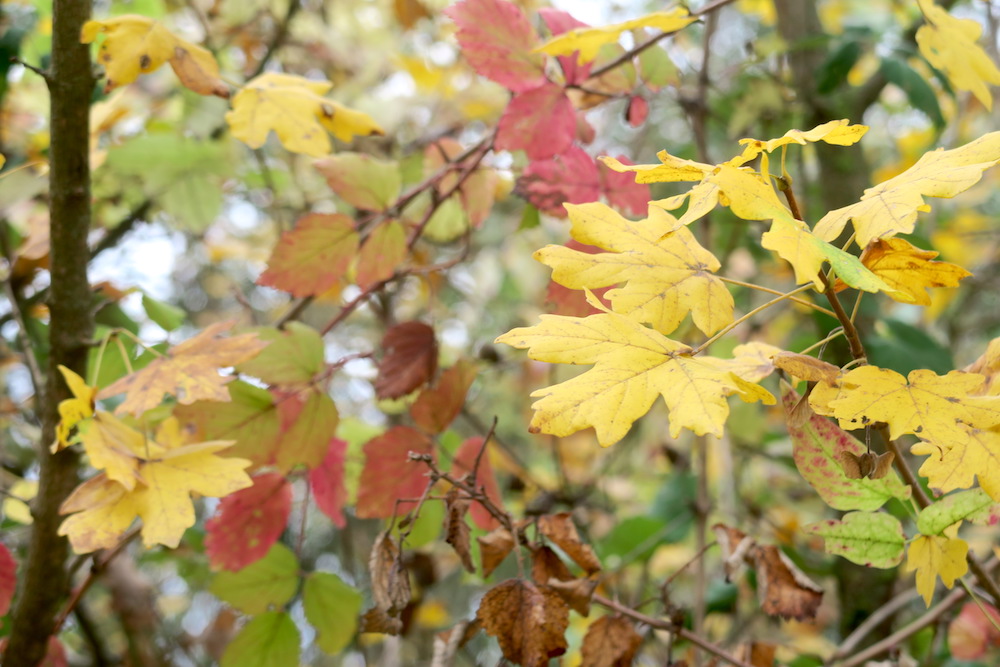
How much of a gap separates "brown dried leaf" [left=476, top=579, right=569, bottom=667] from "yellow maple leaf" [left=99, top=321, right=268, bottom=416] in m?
0.29

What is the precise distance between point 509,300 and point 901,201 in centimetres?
204

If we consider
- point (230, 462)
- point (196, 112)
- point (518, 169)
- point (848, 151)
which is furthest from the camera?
point (196, 112)

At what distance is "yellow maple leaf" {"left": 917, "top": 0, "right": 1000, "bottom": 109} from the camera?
30.2 inches

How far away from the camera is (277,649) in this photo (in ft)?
2.72

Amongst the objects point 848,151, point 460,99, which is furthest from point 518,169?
point 460,99

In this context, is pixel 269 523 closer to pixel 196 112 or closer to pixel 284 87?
pixel 284 87

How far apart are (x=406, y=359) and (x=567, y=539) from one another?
0.97ft

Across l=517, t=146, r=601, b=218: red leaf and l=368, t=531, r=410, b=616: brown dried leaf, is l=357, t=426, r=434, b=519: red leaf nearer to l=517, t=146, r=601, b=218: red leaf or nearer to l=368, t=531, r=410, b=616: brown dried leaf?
l=368, t=531, r=410, b=616: brown dried leaf

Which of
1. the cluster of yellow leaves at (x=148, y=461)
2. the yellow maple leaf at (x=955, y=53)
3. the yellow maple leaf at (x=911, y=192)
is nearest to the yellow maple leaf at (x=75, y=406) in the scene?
the cluster of yellow leaves at (x=148, y=461)

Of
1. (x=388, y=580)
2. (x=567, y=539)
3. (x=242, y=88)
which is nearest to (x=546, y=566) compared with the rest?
(x=567, y=539)

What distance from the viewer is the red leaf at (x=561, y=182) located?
0.79 meters

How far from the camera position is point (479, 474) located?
0.82 meters

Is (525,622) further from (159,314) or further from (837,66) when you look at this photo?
(837,66)

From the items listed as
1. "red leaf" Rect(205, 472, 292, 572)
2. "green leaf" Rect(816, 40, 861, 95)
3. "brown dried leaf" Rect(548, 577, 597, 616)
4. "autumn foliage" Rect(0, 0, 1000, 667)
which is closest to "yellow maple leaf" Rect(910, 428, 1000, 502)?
"autumn foliage" Rect(0, 0, 1000, 667)
